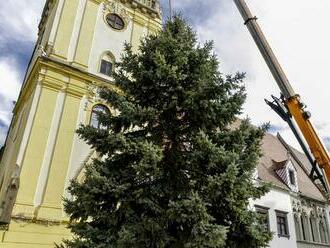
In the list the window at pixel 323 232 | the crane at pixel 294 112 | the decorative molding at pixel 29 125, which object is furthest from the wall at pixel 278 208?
the decorative molding at pixel 29 125

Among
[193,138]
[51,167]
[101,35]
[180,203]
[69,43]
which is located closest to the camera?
[180,203]

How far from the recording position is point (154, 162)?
8227mm

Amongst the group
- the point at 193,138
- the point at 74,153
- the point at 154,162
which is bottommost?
the point at 154,162

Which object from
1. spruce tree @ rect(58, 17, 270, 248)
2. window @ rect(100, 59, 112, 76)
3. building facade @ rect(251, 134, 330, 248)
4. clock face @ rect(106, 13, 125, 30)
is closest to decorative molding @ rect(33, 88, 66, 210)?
window @ rect(100, 59, 112, 76)

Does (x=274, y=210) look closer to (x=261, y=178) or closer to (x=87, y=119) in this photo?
(x=261, y=178)

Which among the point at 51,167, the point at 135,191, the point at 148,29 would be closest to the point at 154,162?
the point at 135,191

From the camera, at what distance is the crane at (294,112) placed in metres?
11.2

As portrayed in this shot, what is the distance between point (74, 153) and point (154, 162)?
9278mm

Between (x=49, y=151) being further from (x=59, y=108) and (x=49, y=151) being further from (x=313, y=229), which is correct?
(x=313, y=229)

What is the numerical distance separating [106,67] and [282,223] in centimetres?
1361

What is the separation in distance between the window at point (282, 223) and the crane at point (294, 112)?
874 centimetres

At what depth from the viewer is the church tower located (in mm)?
14312

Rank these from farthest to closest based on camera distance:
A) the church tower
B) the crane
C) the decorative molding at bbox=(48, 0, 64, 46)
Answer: the decorative molding at bbox=(48, 0, 64, 46) < the church tower < the crane

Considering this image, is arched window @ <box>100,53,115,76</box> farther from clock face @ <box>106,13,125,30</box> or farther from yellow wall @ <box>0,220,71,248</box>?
yellow wall @ <box>0,220,71,248</box>
